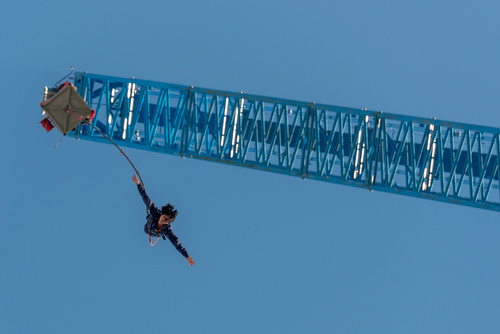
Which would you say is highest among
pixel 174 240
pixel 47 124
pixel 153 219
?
pixel 47 124

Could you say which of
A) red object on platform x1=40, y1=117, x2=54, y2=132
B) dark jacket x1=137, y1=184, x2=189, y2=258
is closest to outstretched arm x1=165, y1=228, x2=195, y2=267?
dark jacket x1=137, y1=184, x2=189, y2=258

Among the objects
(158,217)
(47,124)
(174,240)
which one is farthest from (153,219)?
(47,124)

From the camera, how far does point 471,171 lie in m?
37.9

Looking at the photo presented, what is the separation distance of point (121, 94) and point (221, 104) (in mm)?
4901

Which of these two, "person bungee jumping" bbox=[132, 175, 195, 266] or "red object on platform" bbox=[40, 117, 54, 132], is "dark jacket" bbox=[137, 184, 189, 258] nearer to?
"person bungee jumping" bbox=[132, 175, 195, 266]

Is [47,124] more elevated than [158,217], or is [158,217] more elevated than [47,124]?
[47,124]

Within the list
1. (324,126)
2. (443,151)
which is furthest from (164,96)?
(443,151)

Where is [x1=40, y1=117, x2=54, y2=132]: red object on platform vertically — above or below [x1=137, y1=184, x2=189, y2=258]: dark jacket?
above

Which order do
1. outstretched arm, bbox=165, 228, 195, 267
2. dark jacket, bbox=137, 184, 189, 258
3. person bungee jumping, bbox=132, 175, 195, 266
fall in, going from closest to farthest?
1. person bungee jumping, bbox=132, 175, 195, 266
2. dark jacket, bbox=137, 184, 189, 258
3. outstretched arm, bbox=165, 228, 195, 267

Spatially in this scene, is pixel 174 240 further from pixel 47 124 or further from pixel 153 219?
pixel 47 124

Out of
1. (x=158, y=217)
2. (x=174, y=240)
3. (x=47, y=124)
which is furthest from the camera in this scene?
(x=47, y=124)

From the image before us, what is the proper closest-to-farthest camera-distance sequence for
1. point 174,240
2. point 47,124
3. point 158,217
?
point 158,217
point 174,240
point 47,124

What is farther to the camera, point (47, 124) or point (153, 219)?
point (47, 124)

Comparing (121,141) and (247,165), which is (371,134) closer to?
(247,165)
